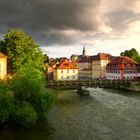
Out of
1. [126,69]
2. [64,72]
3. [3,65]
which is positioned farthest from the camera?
[64,72]

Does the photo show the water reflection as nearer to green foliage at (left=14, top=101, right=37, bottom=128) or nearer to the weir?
green foliage at (left=14, top=101, right=37, bottom=128)

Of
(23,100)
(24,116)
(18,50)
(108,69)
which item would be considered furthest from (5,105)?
(108,69)

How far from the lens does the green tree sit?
46.9m

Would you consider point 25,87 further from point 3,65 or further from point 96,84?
point 96,84

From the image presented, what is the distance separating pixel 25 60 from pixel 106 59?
69.4 metres

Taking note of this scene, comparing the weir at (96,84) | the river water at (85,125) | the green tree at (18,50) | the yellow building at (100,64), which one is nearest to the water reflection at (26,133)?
the river water at (85,125)

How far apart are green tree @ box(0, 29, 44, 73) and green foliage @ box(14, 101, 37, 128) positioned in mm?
19951

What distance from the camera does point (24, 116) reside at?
87.8ft

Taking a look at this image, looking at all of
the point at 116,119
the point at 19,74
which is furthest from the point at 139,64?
the point at 19,74

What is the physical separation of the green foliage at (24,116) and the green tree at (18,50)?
1995 cm

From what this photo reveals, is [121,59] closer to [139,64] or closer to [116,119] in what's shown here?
[139,64]

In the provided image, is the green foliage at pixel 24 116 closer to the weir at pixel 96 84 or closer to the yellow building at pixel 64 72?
the weir at pixel 96 84

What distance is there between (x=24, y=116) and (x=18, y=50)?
22.2 meters

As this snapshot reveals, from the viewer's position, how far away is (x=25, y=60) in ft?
155
